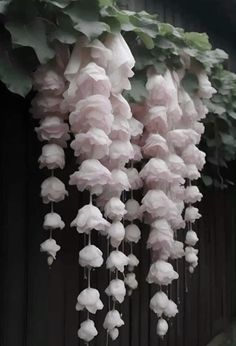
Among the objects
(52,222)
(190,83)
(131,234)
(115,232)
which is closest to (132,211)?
(131,234)

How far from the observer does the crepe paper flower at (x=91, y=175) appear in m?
1.63

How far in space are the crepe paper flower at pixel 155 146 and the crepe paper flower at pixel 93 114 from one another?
0.41 metres

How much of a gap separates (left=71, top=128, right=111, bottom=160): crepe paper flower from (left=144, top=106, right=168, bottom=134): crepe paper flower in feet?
1.41

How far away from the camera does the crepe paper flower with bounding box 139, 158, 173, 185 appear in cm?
200

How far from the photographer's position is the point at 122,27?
184 cm

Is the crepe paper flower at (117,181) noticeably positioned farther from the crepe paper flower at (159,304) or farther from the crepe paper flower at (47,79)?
the crepe paper flower at (159,304)

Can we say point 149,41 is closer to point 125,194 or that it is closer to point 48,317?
point 125,194

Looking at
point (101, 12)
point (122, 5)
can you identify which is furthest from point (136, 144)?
point (122, 5)

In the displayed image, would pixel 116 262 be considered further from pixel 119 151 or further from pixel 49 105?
pixel 49 105

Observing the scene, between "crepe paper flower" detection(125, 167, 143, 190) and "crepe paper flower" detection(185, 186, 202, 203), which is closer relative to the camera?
"crepe paper flower" detection(125, 167, 143, 190)

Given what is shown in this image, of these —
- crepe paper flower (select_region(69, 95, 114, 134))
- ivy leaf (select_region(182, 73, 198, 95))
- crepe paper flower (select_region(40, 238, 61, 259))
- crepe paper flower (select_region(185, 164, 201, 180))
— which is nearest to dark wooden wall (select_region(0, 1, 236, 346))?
crepe paper flower (select_region(40, 238, 61, 259))

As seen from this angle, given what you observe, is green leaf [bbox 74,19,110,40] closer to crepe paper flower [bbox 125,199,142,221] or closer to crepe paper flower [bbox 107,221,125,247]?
crepe paper flower [bbox 107,221,125,247]

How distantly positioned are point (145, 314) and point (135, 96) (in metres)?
1.42

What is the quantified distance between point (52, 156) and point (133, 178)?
453mm
